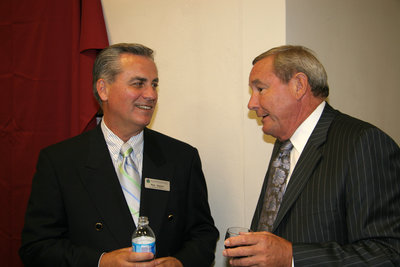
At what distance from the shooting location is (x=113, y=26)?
2.91 meters

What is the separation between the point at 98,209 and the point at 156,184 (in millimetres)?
346

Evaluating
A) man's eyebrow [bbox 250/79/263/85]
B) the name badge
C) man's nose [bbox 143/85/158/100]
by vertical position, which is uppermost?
man's eyebrow [bbox 250/79/263/85]

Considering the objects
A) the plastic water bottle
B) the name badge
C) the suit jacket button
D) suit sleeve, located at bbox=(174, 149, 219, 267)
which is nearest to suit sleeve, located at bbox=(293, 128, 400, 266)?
the plastic water bottle

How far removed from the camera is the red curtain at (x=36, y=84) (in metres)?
2.67

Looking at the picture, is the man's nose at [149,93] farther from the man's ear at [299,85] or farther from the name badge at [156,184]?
the man's ear at [299,85]

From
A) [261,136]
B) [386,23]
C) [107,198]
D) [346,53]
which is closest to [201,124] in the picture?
[261,136]

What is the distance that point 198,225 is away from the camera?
85.0 inches

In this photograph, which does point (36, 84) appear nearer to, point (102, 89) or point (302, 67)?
point (102, 89)

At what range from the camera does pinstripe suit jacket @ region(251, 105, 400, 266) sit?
1.34 meters

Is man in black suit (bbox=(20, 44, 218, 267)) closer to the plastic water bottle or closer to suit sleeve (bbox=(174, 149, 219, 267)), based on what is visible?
suit sleeve (bbox=(174, 149, 219, 267))

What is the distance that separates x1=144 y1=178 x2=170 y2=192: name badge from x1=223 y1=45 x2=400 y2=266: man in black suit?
0.57m

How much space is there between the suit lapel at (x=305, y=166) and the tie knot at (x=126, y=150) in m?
0.96

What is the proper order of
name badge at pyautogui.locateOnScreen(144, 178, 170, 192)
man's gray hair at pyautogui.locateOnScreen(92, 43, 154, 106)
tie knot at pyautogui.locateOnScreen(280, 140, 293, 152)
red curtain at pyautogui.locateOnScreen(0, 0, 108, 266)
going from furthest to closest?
red curtain at pyautogui.locateOnScreen(0, 0, 108, 266)
man's gray hair at pyautogui.locateOnScreen(92, 43, 154, 106)
name badge at pyautogui.locateOnScreen(144, 178, 170, 192)
tie knot at pyautogui.locateOnScreen(280, 140, 293, 152)

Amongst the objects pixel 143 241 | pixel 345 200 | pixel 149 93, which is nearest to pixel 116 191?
pixel 143 241
